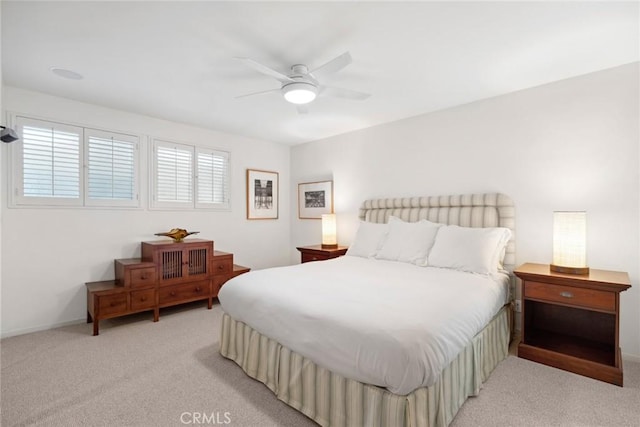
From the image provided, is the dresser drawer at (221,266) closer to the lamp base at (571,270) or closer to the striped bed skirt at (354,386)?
the striped bed skirt at (354,386)

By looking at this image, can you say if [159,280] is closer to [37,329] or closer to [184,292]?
[184,292]

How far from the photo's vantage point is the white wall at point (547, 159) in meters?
2.52

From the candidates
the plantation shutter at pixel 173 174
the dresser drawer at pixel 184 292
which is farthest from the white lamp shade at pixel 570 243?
the plantation shutter at pixel 173 174

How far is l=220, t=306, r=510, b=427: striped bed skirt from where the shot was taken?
1.48 metres

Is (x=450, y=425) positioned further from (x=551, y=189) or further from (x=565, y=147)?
(x=565, y=147)

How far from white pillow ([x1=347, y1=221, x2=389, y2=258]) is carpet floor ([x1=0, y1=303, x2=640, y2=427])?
1.62 m

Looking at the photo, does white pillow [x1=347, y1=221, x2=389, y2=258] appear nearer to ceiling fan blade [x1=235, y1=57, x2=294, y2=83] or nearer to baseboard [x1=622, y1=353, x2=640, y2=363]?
ceiling fan blade [x1=235, y1=57, x2=294, y2=83]

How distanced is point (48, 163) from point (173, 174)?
1300 millimetres

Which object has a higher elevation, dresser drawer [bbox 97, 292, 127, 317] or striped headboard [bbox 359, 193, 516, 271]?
striped headboard [bbox 359, 193, 516, 271]

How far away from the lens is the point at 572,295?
232cm

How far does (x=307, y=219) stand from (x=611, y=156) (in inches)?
155

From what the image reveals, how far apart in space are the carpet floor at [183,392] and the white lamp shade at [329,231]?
86.8 inches

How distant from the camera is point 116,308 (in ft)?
10.6

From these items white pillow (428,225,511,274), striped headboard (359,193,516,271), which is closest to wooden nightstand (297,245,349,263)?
striped headboard (359,193,516,271)
